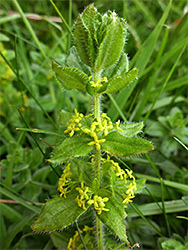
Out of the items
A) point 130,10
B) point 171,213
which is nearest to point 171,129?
point 171,213

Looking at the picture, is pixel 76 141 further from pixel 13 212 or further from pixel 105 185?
pixel 13 212

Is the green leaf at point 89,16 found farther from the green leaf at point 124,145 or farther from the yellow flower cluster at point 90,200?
the yellow flower cluster at point 90,200

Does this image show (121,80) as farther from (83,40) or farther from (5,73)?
(5,73)

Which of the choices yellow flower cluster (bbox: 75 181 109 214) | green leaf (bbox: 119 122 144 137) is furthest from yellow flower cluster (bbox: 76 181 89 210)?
green leaf (bbox: 119 122 144 137)

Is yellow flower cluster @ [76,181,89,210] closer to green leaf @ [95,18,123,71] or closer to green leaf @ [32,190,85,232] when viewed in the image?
green leaf @ [32,190,85,232]

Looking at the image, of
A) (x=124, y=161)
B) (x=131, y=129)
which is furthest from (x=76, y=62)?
(x=124, y=161)

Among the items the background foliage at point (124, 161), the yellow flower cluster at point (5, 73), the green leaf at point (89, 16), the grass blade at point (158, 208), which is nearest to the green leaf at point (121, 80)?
the green leaf at point (89, 16)

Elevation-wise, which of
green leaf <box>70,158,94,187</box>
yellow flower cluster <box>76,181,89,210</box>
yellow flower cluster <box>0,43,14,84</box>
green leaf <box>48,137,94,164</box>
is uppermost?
yellow flower cluster <box>0,43,14,84</box>

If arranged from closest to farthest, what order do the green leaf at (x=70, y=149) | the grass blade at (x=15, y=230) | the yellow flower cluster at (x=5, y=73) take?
the green leaf at (x=70, y=149), the grass blade at (x=15, y=230), the yellow flower cluster at (x=5, y=73)
